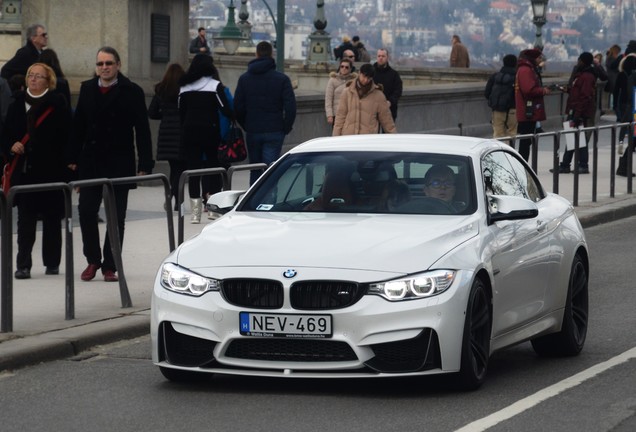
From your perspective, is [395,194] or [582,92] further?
[582,92]

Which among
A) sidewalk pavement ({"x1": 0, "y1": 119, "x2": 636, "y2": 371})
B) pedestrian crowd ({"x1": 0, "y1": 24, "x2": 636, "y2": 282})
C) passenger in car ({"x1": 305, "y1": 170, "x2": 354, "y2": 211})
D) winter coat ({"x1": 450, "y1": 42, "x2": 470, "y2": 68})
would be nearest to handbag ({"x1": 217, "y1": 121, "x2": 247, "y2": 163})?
pedestrian crowd ({"x1": 0, "y1": 24, "x2": 636, "y2": 282})

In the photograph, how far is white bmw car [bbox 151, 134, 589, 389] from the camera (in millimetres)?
8445

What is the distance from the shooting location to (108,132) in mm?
13000

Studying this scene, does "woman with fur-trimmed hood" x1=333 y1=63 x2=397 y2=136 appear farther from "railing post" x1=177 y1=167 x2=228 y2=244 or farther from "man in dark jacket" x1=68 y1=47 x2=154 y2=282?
"man in dark jacket" x1=68 y1=47 x2=154 y2=282

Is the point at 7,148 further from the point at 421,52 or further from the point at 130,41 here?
the point at 421,52

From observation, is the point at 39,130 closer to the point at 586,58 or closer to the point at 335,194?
the point at 335,194

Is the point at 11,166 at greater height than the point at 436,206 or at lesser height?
lesser

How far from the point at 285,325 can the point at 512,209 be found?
1622mm

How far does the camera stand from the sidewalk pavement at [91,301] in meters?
10.2

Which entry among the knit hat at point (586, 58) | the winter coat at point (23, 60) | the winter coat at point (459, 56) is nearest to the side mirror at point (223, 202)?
the winter coat at point (23, 60)

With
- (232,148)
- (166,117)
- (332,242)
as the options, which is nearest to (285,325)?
(332,242)

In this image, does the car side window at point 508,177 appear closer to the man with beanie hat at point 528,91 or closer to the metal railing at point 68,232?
the metal railing at point 68,232

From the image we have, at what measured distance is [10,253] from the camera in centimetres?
1070

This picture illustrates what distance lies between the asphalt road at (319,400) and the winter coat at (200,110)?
7307mm
